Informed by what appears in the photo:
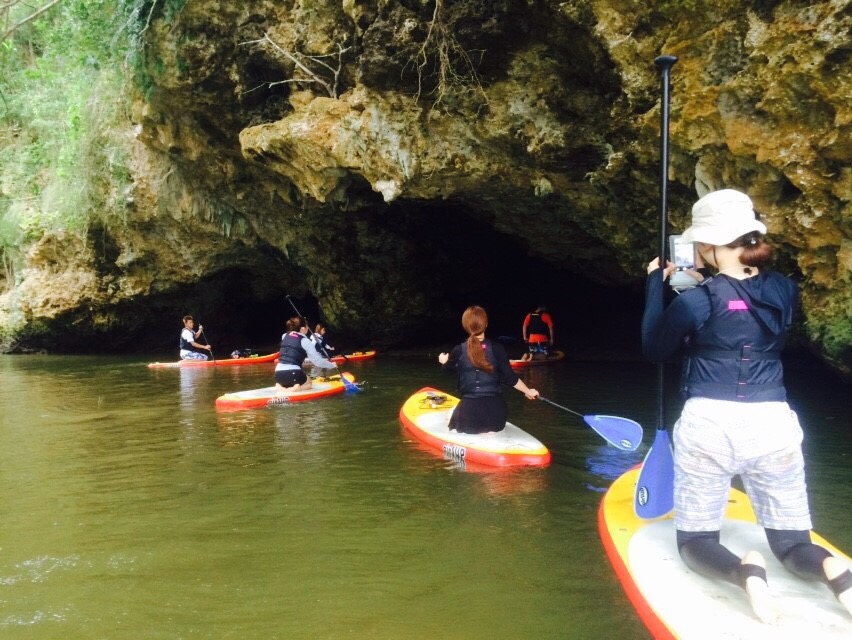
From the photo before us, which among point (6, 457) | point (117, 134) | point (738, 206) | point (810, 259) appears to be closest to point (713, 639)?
point (738, 206)

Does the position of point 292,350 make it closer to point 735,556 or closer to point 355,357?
point 355,357

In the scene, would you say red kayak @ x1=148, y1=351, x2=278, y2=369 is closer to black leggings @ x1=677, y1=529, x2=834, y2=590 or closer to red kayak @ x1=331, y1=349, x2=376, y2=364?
red kayak @ x1=331, y1=349, x2=376, y2=364

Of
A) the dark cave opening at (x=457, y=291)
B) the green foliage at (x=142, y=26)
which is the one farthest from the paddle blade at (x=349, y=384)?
the green foliage at (x=142, y=26)

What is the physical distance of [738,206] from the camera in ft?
8.57

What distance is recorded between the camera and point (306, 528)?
13.9 feet

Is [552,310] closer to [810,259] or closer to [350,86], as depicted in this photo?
[350,86]

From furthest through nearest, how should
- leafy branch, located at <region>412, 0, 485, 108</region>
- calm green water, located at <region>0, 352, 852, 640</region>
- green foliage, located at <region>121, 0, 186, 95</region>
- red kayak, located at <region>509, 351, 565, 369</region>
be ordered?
red kayak, located at <region>509, 351, 565, 369</region> → green foliage, located at <region>121, 0, 186, 95</region> → leafy branch, located at <region>412, 0, 485, 108</region> → calm green water, located at <region>0, 352, 852, 640</region>

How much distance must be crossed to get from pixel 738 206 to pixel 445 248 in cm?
1303

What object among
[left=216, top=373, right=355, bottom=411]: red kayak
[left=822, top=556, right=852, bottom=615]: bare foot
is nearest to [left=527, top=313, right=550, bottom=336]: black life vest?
[left=216, top=373, right=355, bottom=411]: red kayak

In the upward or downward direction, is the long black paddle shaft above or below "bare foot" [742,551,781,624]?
above

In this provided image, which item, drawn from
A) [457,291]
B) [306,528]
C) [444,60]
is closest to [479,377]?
[306,528]

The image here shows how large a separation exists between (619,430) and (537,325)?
27.5 feet

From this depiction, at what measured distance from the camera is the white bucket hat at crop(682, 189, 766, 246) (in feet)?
8.56

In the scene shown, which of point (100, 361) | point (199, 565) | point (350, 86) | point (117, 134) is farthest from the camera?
point (100, 361)
